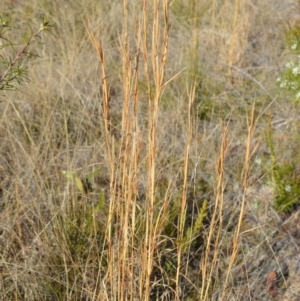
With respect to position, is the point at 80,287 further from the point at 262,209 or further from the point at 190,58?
the point at 190,58

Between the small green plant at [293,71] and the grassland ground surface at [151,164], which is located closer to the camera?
the grassland ground surface at [151,164]

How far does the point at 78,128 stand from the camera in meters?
2.79

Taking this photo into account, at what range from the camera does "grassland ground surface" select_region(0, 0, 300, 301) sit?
1.57 metres

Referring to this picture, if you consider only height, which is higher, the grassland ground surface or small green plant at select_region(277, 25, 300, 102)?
small green plant at select_region(277, 25, 300, 102)

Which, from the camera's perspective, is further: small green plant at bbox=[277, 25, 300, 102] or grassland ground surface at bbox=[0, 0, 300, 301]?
small green plant at bbox=[277, 25, 300, 102]

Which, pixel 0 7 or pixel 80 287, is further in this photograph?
pixel 0 7

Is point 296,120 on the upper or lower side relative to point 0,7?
lower

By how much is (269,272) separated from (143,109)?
1.19 metres

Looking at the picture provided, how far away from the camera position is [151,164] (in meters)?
1.45

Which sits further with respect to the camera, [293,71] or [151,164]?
[293,71]

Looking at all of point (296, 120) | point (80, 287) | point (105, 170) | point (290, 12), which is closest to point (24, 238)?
point (80, 287)

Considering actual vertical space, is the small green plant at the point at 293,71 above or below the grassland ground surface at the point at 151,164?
above

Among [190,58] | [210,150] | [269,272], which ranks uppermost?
[190,58]

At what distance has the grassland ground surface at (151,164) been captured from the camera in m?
1.57
